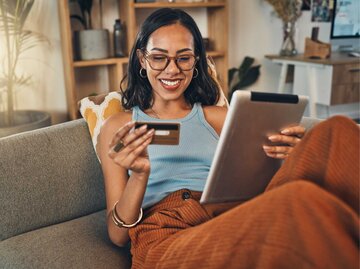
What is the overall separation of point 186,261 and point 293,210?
241 millimetres

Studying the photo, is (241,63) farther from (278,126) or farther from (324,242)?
(324,242)

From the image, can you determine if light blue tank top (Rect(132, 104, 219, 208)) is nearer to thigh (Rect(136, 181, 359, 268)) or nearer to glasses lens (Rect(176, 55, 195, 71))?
glasses lens (Rect(176, 55, 195, 71))

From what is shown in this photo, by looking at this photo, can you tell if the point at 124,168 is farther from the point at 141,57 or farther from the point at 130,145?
the point at 141,57

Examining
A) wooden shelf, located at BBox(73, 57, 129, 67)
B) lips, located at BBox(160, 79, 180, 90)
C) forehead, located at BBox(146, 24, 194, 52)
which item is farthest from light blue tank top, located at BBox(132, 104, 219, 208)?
wooden shelf, located at BBox(73, 57, 129, 67)

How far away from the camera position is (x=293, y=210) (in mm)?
709

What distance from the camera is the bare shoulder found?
129 cm

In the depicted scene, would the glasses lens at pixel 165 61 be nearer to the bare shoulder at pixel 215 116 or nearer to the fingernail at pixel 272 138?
the bare shoulder at pixel 215 116

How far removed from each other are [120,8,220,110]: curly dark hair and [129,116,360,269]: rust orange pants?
498mm

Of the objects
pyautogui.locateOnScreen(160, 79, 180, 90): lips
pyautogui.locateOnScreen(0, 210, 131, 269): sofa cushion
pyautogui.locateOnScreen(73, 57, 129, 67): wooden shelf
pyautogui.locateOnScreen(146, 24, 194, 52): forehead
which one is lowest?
pyautogui.locateOnScreen(0, 210, 131, 269): sofa cushion

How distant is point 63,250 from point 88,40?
1547 millimetres

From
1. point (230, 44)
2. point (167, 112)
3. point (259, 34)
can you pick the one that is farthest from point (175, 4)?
point (167, 112)

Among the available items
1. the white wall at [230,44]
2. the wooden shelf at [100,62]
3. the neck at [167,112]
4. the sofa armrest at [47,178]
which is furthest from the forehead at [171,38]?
the white wall at [230,44]

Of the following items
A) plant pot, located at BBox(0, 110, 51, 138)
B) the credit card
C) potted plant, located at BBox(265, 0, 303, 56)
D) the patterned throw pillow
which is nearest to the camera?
the credit card

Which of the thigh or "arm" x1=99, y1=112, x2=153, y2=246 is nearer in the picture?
the thigh
